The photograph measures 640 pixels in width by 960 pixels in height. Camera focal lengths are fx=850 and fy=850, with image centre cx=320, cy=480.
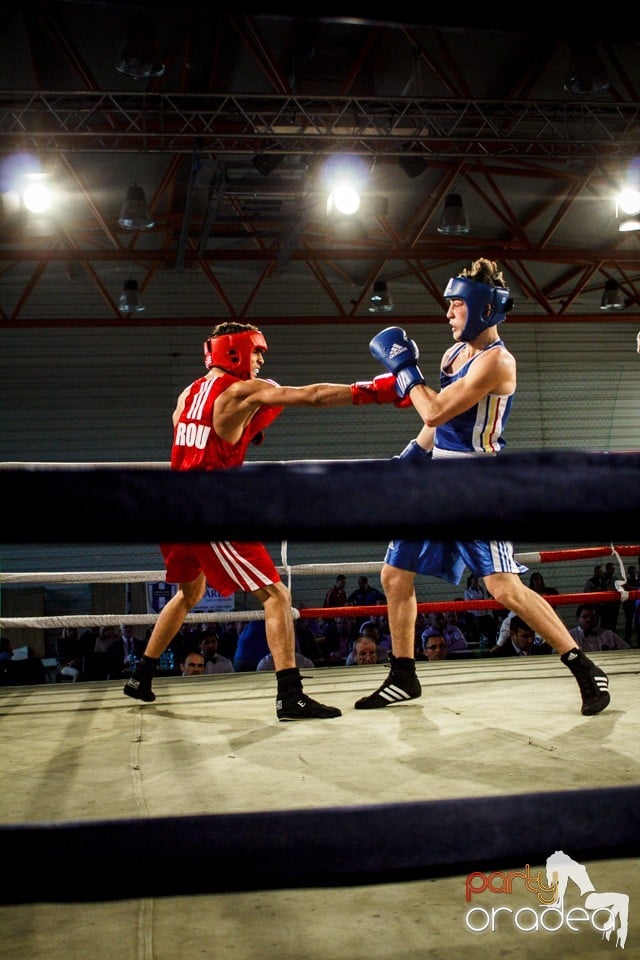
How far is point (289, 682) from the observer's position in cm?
303

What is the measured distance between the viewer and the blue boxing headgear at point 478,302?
3100mm

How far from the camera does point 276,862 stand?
717 millimetres

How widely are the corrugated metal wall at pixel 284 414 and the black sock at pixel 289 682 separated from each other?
8543 mm

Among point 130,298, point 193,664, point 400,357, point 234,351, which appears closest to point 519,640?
point 193,664

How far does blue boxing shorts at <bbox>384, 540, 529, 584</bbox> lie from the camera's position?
302 centimetres

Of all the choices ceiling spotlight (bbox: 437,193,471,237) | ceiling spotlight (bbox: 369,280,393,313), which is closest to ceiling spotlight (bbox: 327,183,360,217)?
ceiling spotlight (bbox: 437,193,471,237)

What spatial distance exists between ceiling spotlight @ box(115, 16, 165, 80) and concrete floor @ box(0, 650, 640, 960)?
15.6 feet

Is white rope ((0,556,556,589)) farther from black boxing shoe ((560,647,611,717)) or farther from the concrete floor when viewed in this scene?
black boxing shoe ((560,647,611,717))

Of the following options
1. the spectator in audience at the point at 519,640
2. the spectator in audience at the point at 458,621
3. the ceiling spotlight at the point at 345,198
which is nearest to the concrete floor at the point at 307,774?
the spectator in audience at the point at 519,640

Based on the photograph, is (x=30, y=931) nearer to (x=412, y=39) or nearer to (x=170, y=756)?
(x=170, y=756)

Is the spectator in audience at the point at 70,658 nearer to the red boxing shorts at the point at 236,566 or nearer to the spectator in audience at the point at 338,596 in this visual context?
the spectator in audience at the point at 338,596

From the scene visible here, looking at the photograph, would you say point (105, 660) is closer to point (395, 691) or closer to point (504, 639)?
point (504, 639)

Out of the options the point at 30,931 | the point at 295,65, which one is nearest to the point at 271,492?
the point at 30,931

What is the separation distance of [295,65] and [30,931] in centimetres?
846
